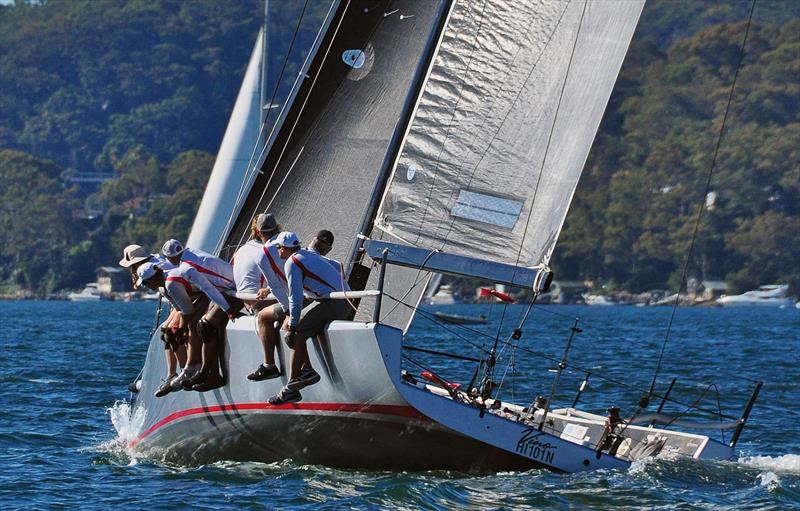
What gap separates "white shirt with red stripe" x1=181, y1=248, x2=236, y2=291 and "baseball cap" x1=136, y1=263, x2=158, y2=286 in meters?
0.20

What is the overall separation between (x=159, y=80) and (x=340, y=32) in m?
155

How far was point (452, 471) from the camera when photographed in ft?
34.7

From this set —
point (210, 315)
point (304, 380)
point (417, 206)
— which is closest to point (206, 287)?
point (210, 315)

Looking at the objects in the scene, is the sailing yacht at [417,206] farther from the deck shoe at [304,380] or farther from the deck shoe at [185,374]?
the deck shoe at [185,374]

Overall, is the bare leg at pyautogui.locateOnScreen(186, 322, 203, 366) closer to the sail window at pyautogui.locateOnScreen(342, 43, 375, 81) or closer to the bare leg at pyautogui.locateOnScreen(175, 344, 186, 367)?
the bare leg at pyautogui.locateOnScreen(175, 344, 186, 367)

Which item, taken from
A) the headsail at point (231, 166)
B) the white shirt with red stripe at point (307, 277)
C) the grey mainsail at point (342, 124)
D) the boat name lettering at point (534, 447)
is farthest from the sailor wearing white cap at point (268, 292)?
the headsail at point (231, 166)

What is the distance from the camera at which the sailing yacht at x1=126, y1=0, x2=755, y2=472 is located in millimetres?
10398

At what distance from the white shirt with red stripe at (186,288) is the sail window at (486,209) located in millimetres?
1707

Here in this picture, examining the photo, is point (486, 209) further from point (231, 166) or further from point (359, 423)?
point (231, 166)

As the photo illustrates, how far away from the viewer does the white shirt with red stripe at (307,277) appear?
33.4ft

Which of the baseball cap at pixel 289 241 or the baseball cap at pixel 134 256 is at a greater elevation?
the baseball cap at pixel 289 241

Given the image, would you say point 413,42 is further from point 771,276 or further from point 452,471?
point 771,276

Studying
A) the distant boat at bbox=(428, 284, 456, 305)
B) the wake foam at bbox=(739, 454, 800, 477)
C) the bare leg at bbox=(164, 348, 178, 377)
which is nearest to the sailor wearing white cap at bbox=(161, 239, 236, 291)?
the bare leg at bbox=(164, 348, 178, 377)

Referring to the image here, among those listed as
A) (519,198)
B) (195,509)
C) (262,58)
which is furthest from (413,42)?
(262,58)
